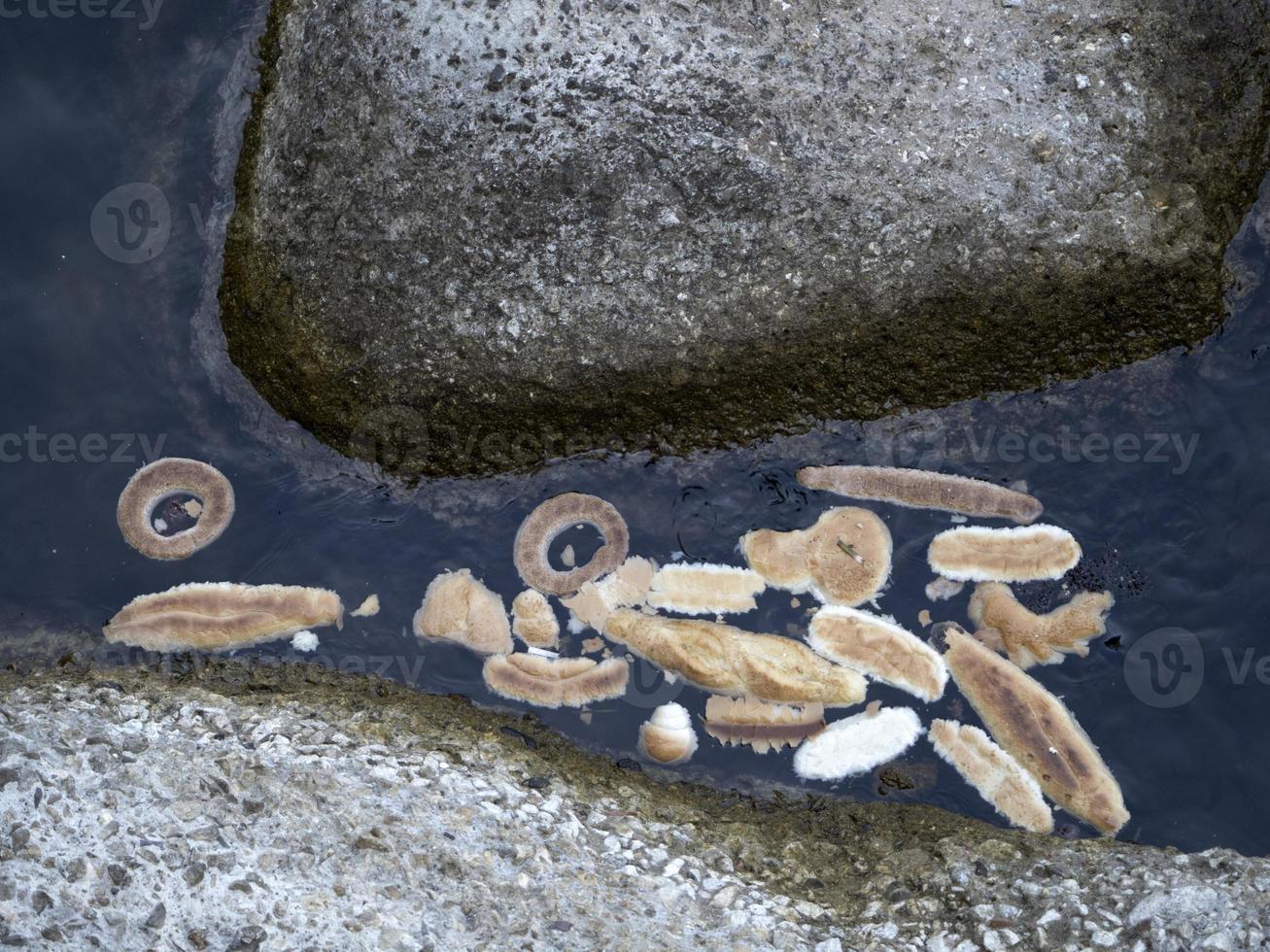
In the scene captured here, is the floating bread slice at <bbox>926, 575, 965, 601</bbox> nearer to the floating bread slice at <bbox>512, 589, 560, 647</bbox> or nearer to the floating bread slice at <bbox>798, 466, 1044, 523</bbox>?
the floating bread slice at <bbox>798, 466, 1044, 523</bbox>

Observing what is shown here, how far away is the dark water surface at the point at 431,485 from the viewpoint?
18.7 ft

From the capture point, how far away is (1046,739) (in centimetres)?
555

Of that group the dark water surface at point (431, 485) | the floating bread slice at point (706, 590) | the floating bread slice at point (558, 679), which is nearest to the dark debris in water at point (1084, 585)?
the dark water surface at point (431, 485)

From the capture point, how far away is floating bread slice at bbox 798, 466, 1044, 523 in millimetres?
5785

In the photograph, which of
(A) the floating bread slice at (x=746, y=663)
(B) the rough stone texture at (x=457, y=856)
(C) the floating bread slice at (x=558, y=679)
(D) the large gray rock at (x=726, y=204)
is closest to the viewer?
(B) the rough stone texture at (x=457, y=856)

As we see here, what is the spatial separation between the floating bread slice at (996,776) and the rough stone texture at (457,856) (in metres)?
0.13

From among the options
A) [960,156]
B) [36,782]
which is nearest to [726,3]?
[960,156]

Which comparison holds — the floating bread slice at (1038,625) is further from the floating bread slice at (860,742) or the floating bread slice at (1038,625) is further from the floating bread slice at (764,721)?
the floating bread slice at (764,721)

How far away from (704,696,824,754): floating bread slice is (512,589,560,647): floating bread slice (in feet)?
3.22

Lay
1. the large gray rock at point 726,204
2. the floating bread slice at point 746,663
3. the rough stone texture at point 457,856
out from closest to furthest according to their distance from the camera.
Answer: the rough stone texture at point 457,856, the large gray rock at point 726,204, the floating bread slice at point 746,663

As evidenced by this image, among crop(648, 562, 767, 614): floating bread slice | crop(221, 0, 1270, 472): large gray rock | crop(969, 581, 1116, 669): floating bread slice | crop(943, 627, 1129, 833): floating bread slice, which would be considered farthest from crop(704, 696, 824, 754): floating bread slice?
crop(221, 0, 1270, 472): large gray rock

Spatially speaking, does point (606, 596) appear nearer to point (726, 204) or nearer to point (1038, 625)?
point (726, 204)

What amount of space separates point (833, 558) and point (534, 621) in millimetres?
1726

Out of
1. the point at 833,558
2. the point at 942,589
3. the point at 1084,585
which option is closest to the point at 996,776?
the point at 942,589
